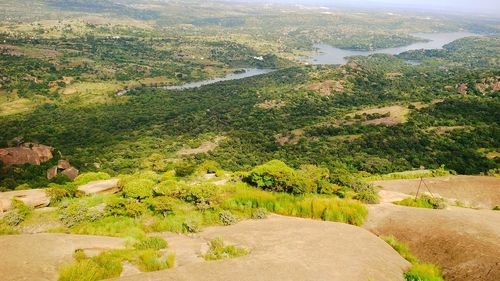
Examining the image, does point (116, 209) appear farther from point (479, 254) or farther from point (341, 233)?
point (479, 254)

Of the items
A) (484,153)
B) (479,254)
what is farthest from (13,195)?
(484,153)

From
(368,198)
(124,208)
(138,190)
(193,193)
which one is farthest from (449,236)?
(138,190)

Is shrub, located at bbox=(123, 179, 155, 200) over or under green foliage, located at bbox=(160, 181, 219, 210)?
under

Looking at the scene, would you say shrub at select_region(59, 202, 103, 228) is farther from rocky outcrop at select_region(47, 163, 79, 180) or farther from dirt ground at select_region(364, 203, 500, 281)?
rocky outcrop at select_region(47, 163, 79, 180)

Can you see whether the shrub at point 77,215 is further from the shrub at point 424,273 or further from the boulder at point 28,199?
the shrub at point 424,273

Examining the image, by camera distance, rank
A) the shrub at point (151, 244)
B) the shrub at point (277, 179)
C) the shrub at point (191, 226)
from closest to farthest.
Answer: the shrub at point (151, 244)
the shrub at point (191, 226)
the shrub at point (277, 179)

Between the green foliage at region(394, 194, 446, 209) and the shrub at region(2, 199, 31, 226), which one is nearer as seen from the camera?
the shrub at region(2, 199, 31, 226)

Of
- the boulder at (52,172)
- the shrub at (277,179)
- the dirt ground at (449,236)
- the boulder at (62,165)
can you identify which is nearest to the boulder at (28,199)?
the shrub at (277,179)

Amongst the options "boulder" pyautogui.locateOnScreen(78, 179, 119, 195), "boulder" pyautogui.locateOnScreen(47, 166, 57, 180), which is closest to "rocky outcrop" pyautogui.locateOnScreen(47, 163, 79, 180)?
"boulder" pyautogui.locateOnScreen(47, 166, 57, 180)
